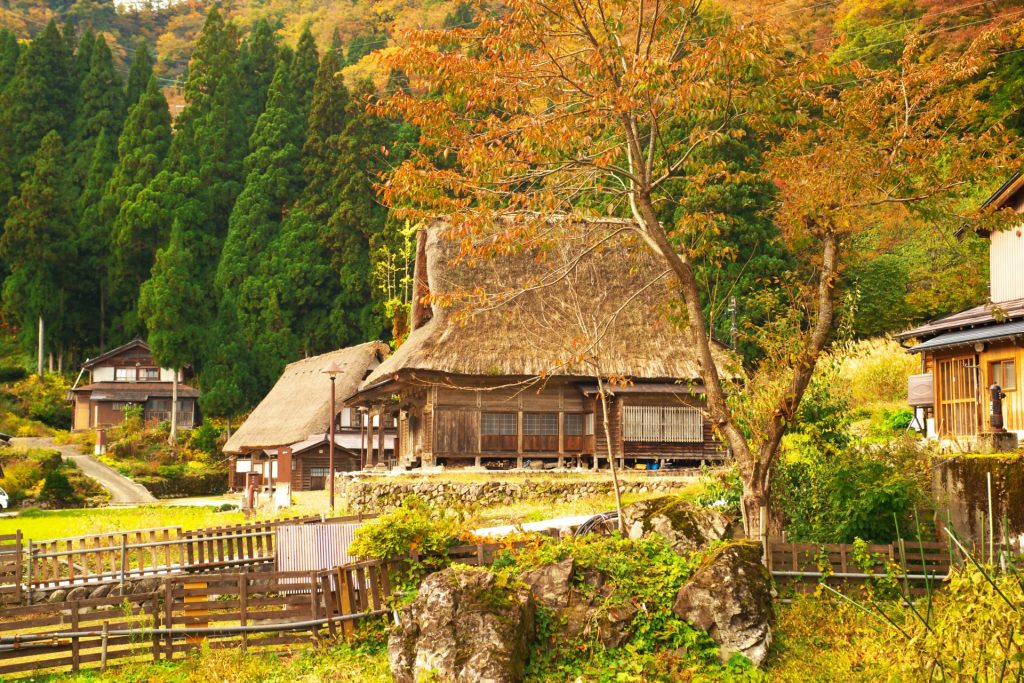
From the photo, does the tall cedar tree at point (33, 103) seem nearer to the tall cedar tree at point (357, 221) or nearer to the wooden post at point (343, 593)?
the tall cedar tree at point (357, 221)

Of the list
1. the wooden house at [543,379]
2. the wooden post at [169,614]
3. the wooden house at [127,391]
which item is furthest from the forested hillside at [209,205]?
the wooden post at [169,614]

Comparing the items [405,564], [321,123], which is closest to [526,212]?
[405,564]

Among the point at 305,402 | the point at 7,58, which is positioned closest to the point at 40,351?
the point at 7,58

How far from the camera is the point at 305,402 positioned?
137 ft

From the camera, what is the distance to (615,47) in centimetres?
1456

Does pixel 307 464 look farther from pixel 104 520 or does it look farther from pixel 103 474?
pixel 103 474

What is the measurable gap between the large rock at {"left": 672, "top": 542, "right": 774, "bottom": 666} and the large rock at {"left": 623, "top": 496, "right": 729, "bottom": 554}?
1725mm

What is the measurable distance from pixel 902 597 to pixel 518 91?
28.9 feet

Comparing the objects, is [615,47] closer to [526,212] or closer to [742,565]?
[526,212]

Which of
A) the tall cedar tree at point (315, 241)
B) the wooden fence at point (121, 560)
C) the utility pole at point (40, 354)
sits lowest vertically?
the wooden fence at point (121, 560)

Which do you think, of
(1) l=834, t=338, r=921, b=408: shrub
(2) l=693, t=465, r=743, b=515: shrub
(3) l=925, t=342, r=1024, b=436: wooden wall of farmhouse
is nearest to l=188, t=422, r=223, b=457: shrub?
(1) l=834, t=338, r=921, b=408: shrub

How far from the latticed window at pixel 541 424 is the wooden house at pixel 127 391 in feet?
108

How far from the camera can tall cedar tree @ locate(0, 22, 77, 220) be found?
64938mm

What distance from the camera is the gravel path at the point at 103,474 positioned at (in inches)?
1633
